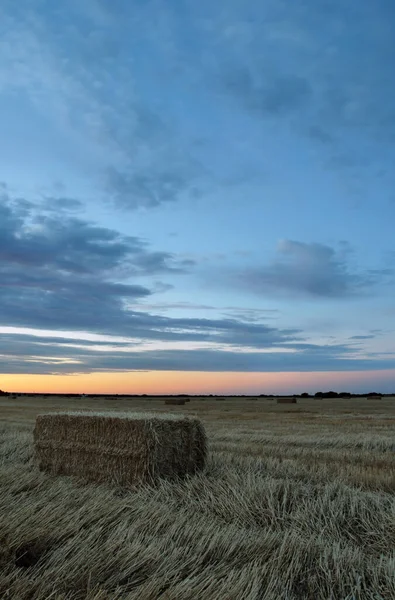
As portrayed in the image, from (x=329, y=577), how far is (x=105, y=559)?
157cm

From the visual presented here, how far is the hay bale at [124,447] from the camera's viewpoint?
7742 millimetres

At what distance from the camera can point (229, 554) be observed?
13.4 ft

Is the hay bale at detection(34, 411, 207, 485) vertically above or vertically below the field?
above

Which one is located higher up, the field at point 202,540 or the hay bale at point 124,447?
the hay bale at point 124,447

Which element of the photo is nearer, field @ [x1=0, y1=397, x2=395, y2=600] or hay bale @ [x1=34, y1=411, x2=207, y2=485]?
field @ [x1=0, y1=397, x2=395, y2=600]

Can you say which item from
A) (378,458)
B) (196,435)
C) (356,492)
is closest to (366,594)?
(356,492)

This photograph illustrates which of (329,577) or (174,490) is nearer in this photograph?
(329,577)

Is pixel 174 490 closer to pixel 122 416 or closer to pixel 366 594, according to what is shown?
pixel 122 416

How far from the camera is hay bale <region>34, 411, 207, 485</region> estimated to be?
774 cm

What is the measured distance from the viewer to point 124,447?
7.99 metres

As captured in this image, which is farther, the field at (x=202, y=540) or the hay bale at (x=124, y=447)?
the hay bale at (x=124, y=447)

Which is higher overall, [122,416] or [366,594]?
[122,416]

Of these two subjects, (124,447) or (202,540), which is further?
(124,447)

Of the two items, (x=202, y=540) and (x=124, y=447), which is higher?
(x=124, y=447)
